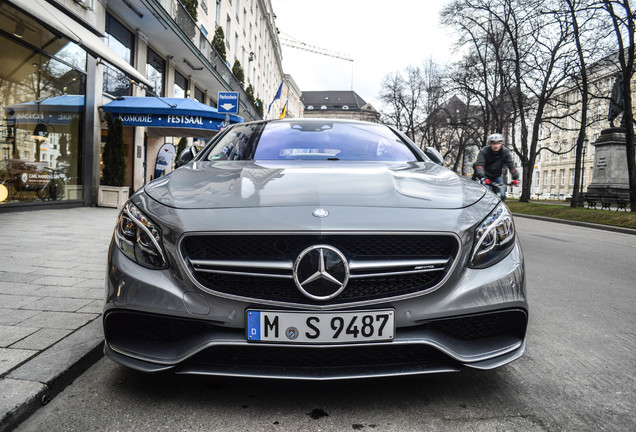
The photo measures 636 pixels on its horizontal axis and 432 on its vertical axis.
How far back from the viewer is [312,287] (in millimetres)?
2035

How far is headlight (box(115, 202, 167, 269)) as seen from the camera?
215 centimetres

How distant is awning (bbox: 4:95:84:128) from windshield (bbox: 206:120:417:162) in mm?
8328

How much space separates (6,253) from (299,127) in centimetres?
388

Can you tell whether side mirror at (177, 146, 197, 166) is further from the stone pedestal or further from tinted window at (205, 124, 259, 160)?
the stone pedestal

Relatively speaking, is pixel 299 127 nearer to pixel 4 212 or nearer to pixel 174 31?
pixel 4 212

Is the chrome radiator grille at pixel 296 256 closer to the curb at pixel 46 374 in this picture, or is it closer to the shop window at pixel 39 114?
the curb at pixel 46 374

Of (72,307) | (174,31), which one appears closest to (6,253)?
(72,307)

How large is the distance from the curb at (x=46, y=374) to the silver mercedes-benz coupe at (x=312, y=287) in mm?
367

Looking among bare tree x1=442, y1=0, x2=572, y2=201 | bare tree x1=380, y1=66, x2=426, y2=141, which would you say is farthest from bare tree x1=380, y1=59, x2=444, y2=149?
bare tree x1=442, y1=0, x2=572, y2=201

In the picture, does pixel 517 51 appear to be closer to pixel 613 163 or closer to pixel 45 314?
pixel 613 163

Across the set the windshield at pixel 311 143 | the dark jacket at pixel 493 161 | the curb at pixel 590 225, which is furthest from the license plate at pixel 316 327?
the curb at pixel 590 225

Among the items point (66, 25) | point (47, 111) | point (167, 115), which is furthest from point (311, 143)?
point (167, 115)

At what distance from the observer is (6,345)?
8.80 feet

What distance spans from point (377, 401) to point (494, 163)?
7.64 m
